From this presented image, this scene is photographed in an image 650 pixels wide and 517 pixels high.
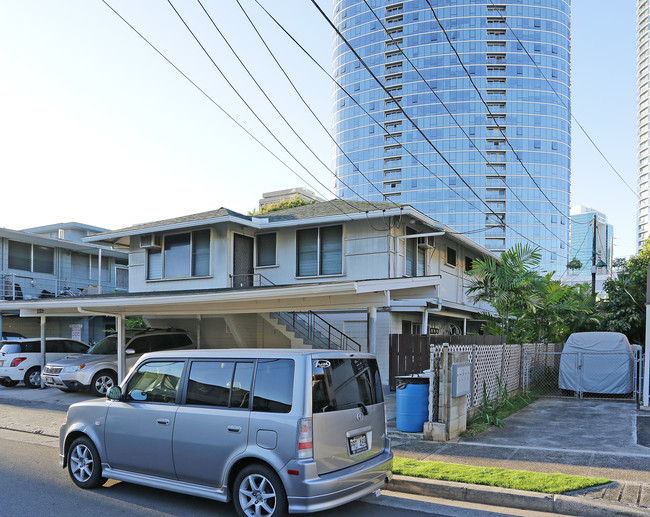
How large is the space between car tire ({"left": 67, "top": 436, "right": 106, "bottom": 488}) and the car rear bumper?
2.83m

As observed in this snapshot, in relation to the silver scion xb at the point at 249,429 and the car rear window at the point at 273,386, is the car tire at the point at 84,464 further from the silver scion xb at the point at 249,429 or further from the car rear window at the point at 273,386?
the car rear window at the point at 273,386

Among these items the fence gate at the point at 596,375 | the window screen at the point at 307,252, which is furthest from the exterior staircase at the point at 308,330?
the fence gate at the point at 596,375

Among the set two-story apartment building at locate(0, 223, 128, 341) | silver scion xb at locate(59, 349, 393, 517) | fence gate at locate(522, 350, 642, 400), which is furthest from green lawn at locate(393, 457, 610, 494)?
two-story apartment building at locate(0, 223, 128, 341)

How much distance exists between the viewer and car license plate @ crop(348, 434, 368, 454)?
5539mm

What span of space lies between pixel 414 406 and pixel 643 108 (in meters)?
Answer: 149

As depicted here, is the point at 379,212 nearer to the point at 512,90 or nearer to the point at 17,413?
the point at 17,413

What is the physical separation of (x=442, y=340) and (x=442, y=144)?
291 ft

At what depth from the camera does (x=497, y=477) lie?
6.65 m

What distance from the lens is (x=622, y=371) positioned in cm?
1422

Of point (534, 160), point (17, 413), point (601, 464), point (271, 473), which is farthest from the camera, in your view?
point (534, 160)

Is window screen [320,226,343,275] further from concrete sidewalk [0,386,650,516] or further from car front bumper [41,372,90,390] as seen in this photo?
car front bumper [41,372,90,390]

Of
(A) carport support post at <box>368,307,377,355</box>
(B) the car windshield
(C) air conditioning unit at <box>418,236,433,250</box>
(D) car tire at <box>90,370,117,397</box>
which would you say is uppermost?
(C) air conditioning unit at <box>418,236,433,250</box>

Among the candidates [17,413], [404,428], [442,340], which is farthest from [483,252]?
[17,413]

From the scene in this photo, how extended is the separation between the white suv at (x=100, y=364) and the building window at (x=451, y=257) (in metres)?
10.2
